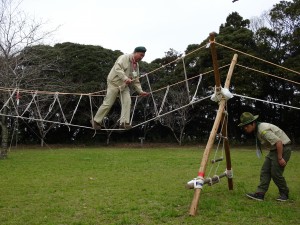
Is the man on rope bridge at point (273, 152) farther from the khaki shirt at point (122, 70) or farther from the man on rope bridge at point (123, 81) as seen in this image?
the khaki shirt at point (122, 70)

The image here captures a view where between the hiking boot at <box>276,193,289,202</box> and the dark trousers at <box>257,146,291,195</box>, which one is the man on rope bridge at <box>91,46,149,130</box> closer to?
the dark trousers at <box>257,146,291,195</box>

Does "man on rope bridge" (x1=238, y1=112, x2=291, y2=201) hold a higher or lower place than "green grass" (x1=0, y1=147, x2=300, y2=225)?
higher

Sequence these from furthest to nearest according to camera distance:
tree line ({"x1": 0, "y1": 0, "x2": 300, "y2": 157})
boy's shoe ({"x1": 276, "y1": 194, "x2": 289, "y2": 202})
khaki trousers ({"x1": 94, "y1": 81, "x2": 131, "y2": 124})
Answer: tree line ({"x1": 0, "y1": 0, "x2": 300, "y2": 157}), khaki trousers ({"x1": 94, "y1": 81, "x2": 131, "y2": 124}), boy's shoe ({"x1": 276, "y1": 194, "x2": 289, "y2": 202})

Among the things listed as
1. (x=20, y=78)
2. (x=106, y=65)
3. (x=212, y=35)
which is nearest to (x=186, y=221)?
(x=212, y=35)

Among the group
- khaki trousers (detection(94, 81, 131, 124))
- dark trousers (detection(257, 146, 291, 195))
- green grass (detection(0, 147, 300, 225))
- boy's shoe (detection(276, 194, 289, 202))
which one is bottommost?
green grass (detection(0, 147, 300, 225))

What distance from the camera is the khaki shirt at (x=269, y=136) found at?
727 cm

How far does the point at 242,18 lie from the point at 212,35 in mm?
27575

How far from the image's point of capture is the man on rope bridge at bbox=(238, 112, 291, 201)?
7.27 metres

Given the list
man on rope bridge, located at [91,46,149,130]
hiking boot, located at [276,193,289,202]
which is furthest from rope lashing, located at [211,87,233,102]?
hiking boot, located at [276,193,289,202]

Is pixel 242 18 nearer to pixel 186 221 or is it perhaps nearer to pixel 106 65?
pixel 106 65

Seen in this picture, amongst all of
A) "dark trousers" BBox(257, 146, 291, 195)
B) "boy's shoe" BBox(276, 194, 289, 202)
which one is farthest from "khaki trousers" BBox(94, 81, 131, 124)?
"boy's shoe" BBox(276, 194, 289, 202)

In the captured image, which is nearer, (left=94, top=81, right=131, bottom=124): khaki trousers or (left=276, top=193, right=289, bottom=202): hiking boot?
(left=276, top=193, right=289, bottom=202): hiking boot

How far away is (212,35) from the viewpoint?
714 centimetres

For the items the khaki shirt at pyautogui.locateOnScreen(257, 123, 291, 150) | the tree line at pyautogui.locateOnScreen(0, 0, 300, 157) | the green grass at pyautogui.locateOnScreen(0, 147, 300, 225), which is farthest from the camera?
the tree line at pyautogui.locateOnScreen(0, 0, 300, 157)
